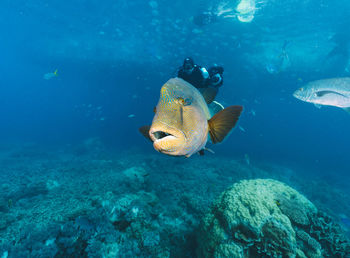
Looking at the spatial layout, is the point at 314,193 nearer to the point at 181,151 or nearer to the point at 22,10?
the point at 181,151

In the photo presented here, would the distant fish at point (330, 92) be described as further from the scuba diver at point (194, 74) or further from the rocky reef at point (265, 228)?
the scuba diver at point (194, 74)

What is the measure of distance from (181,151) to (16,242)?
14.6 feet

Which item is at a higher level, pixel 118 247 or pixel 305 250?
pixel 305 250

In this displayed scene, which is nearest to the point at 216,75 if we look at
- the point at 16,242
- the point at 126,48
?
the point at 16,242

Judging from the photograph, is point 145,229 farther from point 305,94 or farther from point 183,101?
point 305,94

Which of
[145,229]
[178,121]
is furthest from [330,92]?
[145,229]

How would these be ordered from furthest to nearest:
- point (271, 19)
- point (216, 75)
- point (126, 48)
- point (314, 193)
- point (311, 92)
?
1. point (126, 48)
2. point (271, 19)
3. point (314, 193)
4. point (311, 92)
5. point (216, 75)

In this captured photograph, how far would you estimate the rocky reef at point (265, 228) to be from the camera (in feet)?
9.89

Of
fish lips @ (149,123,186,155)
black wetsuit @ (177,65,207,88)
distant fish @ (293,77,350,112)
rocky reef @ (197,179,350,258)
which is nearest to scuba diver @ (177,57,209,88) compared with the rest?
black wetsuit @ (177,65,207,88)

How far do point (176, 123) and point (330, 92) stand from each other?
169 inches

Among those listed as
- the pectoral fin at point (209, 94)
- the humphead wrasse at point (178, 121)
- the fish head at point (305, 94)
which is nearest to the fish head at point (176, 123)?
the humphead wrasse at point (178, 121)

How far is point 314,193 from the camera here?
1359cm

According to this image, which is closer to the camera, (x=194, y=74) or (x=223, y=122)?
(x=223, y=122)

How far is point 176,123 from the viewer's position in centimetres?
96
